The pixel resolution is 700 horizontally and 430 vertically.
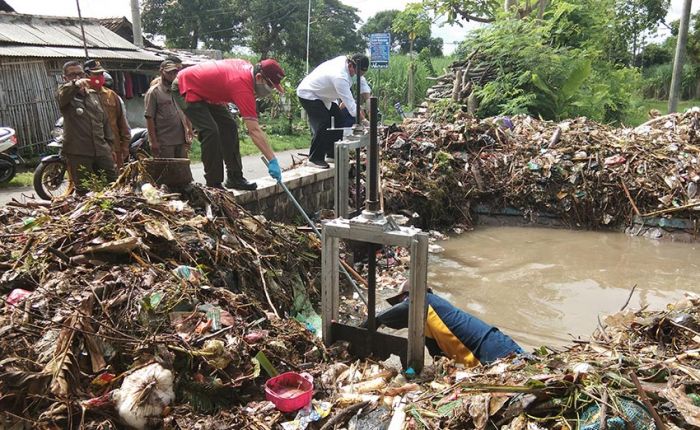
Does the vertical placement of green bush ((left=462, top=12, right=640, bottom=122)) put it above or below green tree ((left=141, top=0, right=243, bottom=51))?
below

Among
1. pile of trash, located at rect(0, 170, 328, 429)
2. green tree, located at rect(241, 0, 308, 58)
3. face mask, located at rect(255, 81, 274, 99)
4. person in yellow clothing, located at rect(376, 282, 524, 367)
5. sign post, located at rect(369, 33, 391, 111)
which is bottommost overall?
person in yellow clothing, located at rect(376, 282, 524, 367)

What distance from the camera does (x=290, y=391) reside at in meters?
2.88

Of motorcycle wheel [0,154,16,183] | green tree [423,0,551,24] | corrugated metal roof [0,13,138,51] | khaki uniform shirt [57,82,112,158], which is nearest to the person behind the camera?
khaki uniform shirt [57,82,112,158]

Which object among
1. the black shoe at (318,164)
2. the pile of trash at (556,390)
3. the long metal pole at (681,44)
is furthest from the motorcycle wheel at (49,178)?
the long metal pole at (681,44)

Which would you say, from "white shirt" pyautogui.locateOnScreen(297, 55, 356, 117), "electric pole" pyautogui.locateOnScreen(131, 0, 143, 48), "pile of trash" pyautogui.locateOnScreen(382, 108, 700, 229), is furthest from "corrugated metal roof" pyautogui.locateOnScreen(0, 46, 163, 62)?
"pile of trash" pyautogui.locateOnScreen(382, 108, 700, 229)

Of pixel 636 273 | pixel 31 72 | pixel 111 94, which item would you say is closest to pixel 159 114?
pixel 111 94

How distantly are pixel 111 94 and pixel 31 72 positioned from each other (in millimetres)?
6579

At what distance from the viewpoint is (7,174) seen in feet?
26.2

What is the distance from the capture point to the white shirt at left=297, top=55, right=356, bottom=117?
6.09 meters

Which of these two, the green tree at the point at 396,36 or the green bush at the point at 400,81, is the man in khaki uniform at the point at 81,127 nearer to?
the green bush at the point at 400,81

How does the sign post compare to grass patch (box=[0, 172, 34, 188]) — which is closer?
grass patch (box=[0, 172, 34, 188])

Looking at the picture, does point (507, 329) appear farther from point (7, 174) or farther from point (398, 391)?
point (7, 174)

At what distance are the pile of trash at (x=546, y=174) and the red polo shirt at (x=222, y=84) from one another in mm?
3501

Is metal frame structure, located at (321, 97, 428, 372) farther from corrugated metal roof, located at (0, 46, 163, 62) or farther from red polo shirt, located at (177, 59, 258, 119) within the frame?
corrugated metal roof, located at (0, 46, 163, 62)
